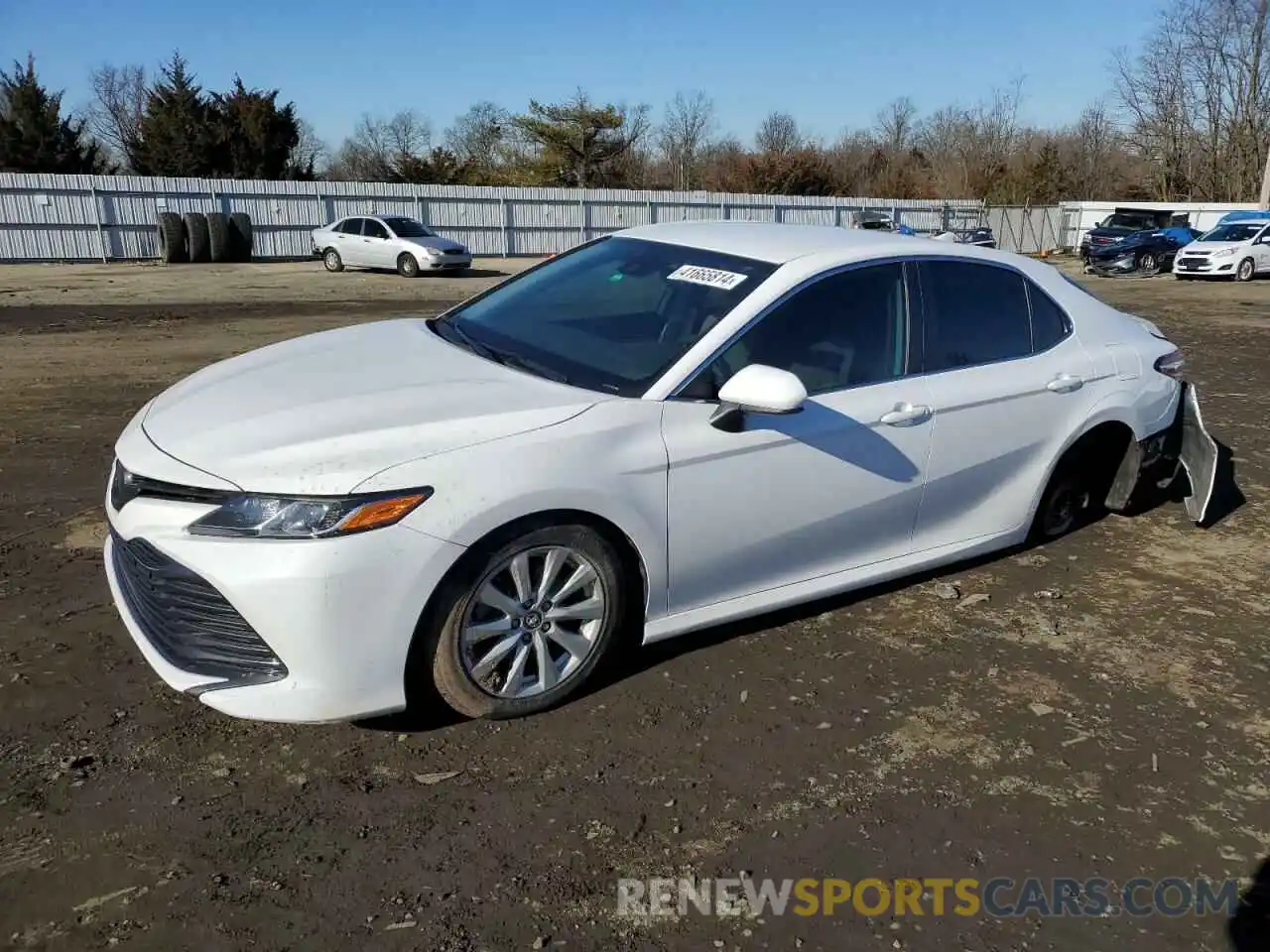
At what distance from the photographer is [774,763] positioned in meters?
3.12

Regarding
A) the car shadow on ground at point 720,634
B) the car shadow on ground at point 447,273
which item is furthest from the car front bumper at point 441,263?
the car shadow on ground at point 720,634

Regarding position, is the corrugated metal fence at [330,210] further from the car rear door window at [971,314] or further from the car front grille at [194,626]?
the car front grille at [194,626]

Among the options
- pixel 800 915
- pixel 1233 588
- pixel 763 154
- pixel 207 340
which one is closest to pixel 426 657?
pixel 800 915

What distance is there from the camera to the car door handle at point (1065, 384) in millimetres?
4434

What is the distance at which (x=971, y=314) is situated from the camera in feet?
13.9

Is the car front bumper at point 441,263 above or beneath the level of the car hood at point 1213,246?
beneath

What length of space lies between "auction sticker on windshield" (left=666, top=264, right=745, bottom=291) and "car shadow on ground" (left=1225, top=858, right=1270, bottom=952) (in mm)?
2533

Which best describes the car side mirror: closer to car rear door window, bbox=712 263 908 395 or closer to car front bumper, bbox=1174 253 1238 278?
car rear door window, bbox=712 263 908 395

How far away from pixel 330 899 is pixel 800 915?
122 cm

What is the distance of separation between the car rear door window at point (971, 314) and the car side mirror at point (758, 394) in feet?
3.47

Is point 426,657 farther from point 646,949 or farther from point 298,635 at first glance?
point 646,949

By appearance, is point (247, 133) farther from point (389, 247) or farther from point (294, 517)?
point (294, 517)

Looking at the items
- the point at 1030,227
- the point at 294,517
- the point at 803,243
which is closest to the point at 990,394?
the point at 803,243

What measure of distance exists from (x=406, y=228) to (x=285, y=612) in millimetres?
24671
